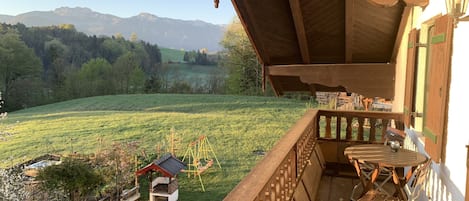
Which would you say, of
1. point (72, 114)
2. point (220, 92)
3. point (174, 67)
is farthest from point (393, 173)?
point (174, 67)

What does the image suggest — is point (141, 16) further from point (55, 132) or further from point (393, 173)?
point (393, 173)

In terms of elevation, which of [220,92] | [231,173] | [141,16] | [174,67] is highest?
[141,16]

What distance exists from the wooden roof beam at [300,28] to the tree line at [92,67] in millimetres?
19329

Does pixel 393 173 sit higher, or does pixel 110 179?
pixel 393 173

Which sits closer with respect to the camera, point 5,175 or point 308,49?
point 308,49

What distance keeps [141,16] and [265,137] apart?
1613 inches

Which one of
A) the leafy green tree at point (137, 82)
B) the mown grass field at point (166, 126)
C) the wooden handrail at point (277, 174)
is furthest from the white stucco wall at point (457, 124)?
the leafy green tree at point (137, 82)

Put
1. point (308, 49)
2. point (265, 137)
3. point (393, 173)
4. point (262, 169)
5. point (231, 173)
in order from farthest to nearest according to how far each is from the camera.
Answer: point (265, 137) → point (231, 173) → point (308, 49) → point (393, 173) → point (262, 169)

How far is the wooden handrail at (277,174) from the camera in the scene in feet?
5.66

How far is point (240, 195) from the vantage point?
165 cm

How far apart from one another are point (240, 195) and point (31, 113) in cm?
2412

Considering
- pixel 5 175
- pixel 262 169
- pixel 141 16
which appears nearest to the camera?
pixel 262 169

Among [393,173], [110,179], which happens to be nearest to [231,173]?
[110,179]

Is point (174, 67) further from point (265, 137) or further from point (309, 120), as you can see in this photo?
point (309, 120)
